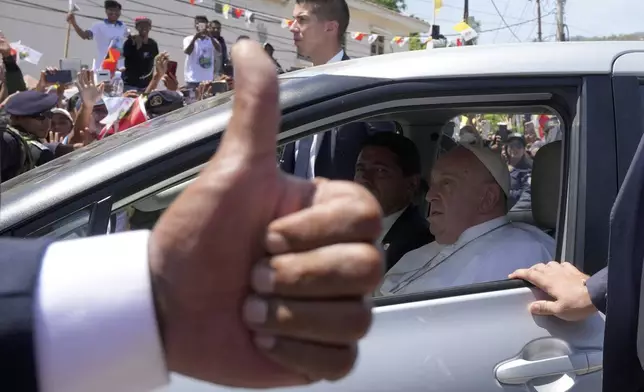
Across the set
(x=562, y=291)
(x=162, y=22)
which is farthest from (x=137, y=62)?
(x=162, y=22)

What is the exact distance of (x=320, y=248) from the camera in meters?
0.74

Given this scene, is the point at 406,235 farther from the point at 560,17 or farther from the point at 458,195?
the point at 560,17

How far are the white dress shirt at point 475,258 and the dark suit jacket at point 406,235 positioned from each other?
12cm

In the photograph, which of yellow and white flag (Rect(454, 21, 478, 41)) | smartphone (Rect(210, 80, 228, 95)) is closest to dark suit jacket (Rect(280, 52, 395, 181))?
smartphone (Rect(210, 80, 228, 95))

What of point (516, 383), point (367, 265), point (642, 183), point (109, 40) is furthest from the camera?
point (109, 40)

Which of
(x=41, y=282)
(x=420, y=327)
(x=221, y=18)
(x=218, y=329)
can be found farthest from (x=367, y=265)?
(x=221, y=18)

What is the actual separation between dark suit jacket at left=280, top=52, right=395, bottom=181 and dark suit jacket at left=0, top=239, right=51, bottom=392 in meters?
2.05

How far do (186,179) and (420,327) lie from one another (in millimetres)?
679

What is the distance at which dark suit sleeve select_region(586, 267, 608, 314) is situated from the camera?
1608 mm

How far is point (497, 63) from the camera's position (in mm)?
1985

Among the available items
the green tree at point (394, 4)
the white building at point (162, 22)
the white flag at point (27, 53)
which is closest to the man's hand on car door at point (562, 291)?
the white flag at point (27, 53)

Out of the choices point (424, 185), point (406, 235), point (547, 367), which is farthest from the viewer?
point (424, 185)

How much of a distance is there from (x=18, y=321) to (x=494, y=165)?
7.11 feet

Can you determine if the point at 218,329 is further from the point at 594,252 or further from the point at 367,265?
the point at 594,252
